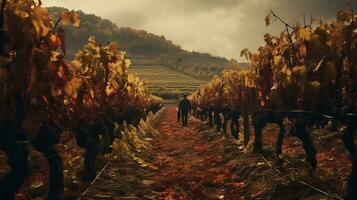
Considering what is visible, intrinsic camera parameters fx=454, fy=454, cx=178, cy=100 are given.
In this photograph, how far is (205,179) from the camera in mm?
12242

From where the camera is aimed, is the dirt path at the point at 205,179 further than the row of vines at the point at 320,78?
Yes

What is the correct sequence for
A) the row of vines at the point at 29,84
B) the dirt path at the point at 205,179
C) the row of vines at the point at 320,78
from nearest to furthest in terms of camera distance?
the row of vines at the point at 29,84
the row of vines at the point at 320,78
the dirt path at the point at 205,179

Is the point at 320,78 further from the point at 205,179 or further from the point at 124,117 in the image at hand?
the point at 124,117

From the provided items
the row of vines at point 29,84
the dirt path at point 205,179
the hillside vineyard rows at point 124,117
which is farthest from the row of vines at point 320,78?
the row of vines at point 29,84

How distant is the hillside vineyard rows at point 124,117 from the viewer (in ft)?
20.5

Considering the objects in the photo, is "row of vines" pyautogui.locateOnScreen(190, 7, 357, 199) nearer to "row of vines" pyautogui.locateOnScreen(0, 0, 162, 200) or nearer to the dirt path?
the dirt path

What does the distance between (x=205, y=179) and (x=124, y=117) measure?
20.1ft

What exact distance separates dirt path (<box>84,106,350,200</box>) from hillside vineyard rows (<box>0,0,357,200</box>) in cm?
3

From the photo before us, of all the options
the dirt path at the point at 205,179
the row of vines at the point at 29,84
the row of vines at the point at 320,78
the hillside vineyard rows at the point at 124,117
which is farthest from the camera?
the dirt path at the point at 205,179

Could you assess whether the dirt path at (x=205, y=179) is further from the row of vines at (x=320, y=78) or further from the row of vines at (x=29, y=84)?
the row of vines at (x=29, y=84)

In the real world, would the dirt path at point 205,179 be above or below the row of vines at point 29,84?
below

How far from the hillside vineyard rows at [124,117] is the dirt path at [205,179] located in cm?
3

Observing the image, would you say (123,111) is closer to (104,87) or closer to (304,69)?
(104,87)

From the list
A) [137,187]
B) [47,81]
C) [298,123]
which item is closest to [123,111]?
[137,187]
